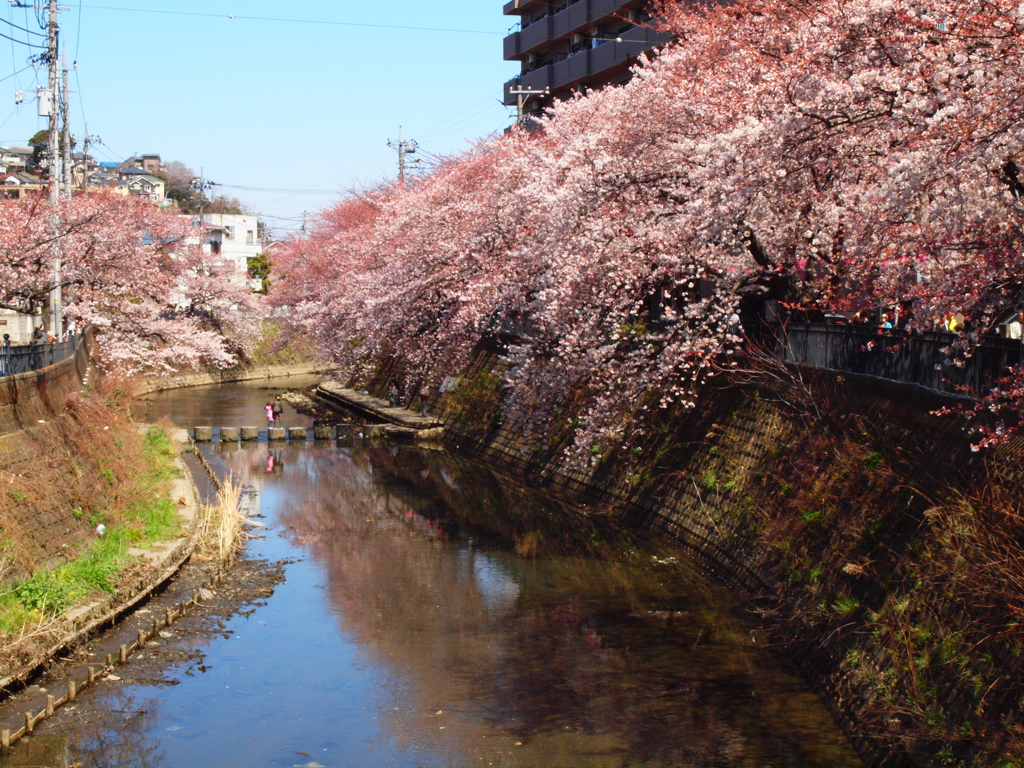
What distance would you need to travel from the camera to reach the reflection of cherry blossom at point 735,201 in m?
10.7

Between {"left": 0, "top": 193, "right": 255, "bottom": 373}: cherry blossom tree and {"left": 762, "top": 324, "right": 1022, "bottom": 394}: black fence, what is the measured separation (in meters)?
19.4

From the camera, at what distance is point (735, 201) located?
14398mm

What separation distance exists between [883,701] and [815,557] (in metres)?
3.72

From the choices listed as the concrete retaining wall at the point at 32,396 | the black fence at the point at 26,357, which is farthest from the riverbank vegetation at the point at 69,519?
the black fence at the point at 26,357

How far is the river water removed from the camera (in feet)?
37.1

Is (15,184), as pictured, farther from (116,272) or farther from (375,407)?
(375,407)

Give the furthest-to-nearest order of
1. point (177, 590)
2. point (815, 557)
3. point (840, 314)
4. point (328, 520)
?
point (328, 520) → point (840, 314) → point (177, 590) → point (815, 557)

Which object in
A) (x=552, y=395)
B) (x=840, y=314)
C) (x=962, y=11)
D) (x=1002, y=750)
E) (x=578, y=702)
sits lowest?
(x=578, y=702)

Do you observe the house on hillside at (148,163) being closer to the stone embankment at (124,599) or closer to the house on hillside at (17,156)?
the house on hillside at (17,156)

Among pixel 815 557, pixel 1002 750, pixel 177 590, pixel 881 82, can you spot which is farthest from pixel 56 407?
pixel 1002 750

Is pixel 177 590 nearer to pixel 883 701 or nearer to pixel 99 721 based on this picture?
pixel 99 721

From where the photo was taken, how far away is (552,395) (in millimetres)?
24812

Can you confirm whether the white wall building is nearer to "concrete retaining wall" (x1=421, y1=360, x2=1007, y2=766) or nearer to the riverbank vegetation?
the riverbank vegetation

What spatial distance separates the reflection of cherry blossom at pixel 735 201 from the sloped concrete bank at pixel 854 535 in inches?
54.9
